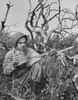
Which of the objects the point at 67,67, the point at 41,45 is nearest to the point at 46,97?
the point at 67,67

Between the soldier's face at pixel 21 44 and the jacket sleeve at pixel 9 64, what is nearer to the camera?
the jacket sleeve at pixel 9 64

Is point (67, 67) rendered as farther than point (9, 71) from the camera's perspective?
Yes

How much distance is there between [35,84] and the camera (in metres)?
5.24

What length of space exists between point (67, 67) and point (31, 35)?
4.91 meters

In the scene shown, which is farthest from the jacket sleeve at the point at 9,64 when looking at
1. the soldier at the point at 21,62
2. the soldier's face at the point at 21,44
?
the soldier's face at the point at 21,44

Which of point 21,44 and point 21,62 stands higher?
point 21,44

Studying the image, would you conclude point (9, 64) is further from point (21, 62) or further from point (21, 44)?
point (21, 44)

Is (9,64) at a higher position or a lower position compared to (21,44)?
lower

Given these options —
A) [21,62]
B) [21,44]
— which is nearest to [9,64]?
[21,62]

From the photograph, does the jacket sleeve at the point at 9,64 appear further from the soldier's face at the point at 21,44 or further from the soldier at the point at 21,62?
the soldier's face at the point at 21,44

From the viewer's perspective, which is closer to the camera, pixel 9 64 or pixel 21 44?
pixel 9 64

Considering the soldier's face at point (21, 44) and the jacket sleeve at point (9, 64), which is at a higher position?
the soldier's face at point (21, 44)

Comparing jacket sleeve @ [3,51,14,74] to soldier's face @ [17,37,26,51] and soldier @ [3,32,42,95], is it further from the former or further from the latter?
soldier's face @ [17,37,26,51]

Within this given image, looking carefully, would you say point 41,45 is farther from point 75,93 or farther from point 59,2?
point 59,2
